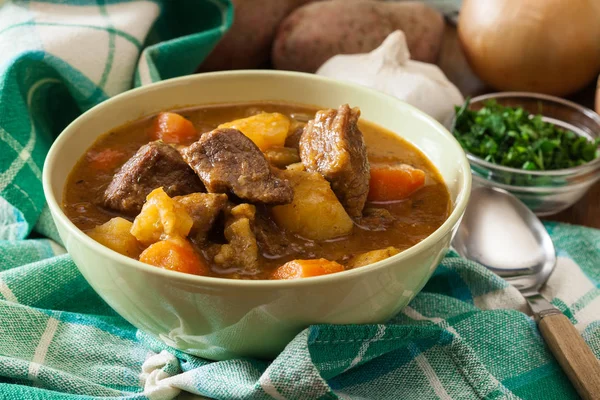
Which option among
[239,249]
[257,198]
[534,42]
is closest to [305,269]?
[239,249]

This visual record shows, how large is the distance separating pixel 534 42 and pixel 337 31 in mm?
1175

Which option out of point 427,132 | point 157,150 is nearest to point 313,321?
point 157,150

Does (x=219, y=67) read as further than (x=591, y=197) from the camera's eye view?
Yes

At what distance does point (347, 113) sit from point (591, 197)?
1786 millimetres

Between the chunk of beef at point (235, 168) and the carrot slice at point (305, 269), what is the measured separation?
245 mm

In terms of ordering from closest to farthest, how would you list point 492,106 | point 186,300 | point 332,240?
1. point 186,300
2. point 332,240
3. point 492,106

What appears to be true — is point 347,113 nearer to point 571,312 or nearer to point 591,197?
point 571,312

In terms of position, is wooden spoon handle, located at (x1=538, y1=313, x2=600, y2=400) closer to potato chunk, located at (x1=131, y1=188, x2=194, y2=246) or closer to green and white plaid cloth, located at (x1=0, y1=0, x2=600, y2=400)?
green and white plaid cloth, located at (x1=0, y1=0, x2=600, y2=400)

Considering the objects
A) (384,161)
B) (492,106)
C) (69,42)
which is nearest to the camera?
(384,161)

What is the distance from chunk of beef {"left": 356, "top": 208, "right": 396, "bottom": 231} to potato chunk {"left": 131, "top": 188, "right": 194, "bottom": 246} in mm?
589

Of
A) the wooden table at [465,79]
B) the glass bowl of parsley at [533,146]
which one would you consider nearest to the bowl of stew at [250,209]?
the glass bowl of parsley at [533,146]

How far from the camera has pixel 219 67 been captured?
4.50 metres

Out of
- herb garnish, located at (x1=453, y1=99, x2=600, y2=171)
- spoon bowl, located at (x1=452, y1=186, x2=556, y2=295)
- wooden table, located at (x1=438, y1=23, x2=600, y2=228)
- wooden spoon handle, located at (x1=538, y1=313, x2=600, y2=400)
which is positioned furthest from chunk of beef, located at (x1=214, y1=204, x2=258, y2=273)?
wooden table, located at (x1=438, y1=23, x2=600, y2=228)

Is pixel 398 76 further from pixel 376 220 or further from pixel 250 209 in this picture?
pixel 250 209
